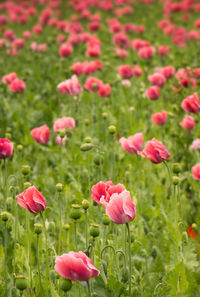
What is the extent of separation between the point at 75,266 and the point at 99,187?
1.41ft

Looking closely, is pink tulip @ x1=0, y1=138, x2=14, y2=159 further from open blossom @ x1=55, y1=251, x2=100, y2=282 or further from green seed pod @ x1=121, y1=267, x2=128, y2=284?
open blossom @ x1=55, y1=251, x2=100, y2=282

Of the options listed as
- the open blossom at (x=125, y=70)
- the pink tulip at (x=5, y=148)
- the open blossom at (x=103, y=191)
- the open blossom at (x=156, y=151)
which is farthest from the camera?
the open blossom at (x=125, y=70)

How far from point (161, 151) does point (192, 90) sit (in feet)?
6.88

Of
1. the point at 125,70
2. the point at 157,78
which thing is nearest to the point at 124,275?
the point at 157,78

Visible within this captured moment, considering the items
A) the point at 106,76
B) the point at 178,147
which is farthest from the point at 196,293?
the point at 106,76

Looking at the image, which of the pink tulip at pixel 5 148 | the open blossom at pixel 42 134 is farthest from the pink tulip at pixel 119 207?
the open blossom at pixel 42 134

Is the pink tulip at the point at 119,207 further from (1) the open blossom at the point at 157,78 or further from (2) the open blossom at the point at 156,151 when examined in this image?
(1) the open blossom at the point at 157,78

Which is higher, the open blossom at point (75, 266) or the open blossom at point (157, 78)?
the open blossom at point (157, 78)

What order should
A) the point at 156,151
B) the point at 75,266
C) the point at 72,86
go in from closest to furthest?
1. the point at 75,266
2. the point at 156,151
3. the point at 72,86

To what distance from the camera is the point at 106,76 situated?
18.9 feet

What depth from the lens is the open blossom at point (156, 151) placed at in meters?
2.12

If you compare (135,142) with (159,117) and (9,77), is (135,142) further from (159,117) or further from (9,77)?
(9,77)

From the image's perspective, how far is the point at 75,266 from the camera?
4.65 ft

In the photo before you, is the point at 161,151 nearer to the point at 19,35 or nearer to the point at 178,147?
the point at 178,147
